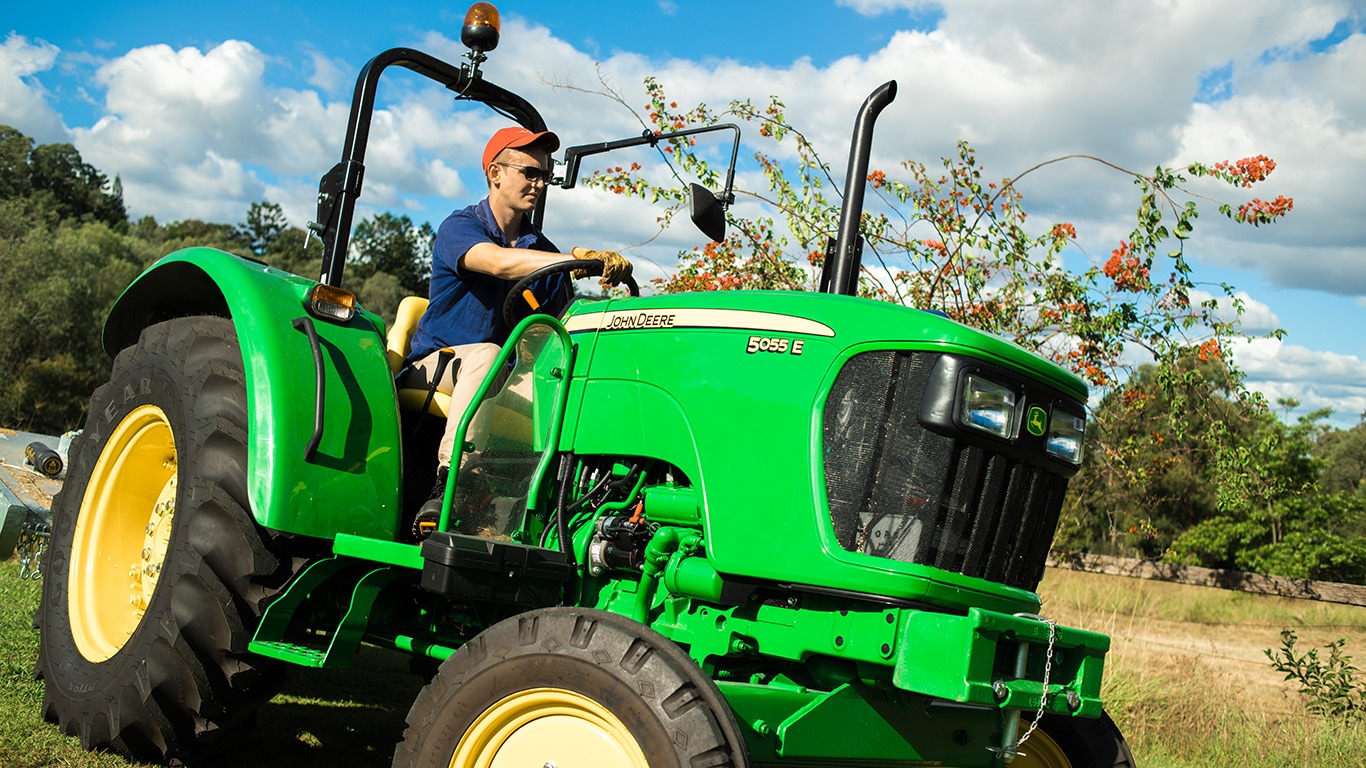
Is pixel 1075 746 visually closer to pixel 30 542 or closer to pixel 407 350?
pixel 407 350

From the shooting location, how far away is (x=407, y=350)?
4.16m

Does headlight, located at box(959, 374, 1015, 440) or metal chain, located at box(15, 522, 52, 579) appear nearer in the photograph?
headlight, located at box(959, 374, 1015, 440)

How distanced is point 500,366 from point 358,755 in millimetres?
1841

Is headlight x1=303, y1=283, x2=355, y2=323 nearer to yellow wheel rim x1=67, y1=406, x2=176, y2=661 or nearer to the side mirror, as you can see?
yellow wheel rim x1=67, y1=406, x2=176, y2=661

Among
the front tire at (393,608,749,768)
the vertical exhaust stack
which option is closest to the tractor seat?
the front tire at (393,608,749,768)

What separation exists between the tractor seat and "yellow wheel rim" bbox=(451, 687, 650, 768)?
4.22 ft

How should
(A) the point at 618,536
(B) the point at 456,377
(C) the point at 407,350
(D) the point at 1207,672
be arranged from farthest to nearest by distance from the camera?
(D) the point at 1207,672
(C) the point at 407,350
(B) the point at 456,377
(A) the point at 618,536

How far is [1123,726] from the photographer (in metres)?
6.18

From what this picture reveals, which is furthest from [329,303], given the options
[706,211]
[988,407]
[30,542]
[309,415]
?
[30,542]

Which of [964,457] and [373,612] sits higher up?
[964,457]

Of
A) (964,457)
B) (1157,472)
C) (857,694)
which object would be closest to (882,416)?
(964,457)

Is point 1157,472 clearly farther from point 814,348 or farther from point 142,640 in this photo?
point 142,640

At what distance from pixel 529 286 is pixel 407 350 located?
750 mm

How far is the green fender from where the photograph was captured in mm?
3189
